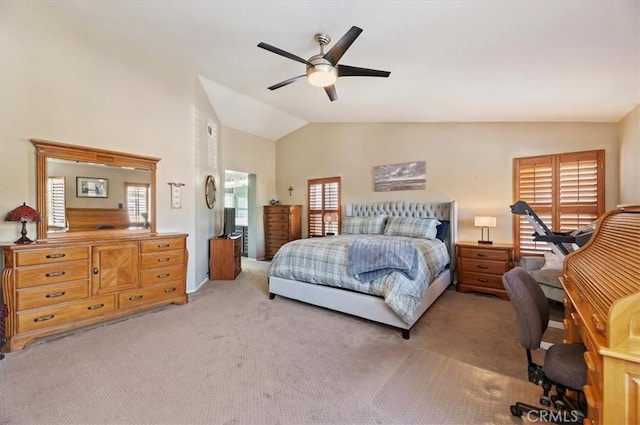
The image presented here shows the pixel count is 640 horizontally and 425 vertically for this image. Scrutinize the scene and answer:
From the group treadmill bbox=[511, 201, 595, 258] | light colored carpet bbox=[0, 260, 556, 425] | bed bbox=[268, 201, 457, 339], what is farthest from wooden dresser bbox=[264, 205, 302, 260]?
treadmill bbox=[511, 201, 595, 258]

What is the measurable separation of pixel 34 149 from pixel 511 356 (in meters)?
5.19

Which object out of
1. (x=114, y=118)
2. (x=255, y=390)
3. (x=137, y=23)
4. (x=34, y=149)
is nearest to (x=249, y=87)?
(x=137, y=23)

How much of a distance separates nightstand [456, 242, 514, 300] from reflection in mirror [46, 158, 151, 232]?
480cm

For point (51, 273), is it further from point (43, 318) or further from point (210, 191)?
point (210, 191)

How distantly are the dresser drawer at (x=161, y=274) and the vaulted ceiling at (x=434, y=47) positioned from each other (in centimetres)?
291

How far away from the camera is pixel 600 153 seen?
3646 millimetres

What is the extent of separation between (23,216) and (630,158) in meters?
6.76

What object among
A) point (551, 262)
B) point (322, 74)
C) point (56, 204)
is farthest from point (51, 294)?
point (551, 262)

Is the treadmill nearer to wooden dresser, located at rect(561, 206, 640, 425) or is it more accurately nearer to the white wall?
wooden dresser, located at rect(561, 206, 640, 425)

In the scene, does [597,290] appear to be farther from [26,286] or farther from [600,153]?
[26,286]

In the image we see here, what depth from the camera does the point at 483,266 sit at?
4.07 metres

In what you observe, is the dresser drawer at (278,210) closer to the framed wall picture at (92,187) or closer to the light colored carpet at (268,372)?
the light colored carpet at (268,372)

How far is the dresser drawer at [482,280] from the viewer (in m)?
3.97

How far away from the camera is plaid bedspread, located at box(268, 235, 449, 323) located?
A: 2.74 m
